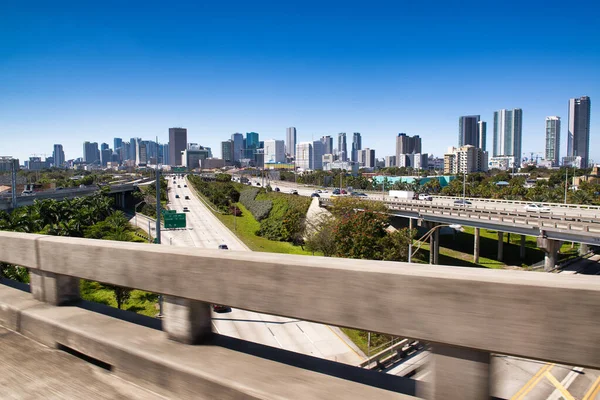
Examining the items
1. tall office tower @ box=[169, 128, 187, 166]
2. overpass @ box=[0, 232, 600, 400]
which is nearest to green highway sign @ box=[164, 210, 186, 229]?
overpass @ box=[0, 232, 600, 400]

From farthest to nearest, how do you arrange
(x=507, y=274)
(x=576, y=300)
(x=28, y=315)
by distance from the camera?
(x=28, y=315), (x=507, y=274), (x=576, y=300)

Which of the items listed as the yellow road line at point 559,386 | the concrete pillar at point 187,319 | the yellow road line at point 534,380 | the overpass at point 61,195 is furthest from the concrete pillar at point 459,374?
the overpass at point 61,195

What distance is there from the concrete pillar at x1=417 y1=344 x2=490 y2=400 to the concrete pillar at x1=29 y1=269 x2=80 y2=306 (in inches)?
137

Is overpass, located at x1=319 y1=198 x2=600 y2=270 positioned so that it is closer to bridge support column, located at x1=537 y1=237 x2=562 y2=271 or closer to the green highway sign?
bridge support column, located at x1=537 y1=237 x2=562 y2=271

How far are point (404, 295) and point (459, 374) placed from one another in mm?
465

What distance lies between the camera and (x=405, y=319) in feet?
7.14

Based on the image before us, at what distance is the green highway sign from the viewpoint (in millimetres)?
24470

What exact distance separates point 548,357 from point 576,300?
0.28m

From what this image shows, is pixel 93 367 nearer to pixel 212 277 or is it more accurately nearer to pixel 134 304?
Answer: pixel 212 277

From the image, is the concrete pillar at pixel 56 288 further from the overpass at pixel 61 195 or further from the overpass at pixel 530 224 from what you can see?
the overpass at pixel 61 195

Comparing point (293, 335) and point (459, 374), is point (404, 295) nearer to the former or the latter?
point (459, 374)

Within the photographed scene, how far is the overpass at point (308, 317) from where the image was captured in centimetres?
192

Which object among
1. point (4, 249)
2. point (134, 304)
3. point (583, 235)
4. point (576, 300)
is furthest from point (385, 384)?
point (583, 235)

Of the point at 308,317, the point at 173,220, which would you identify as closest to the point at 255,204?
the point at 173,220
